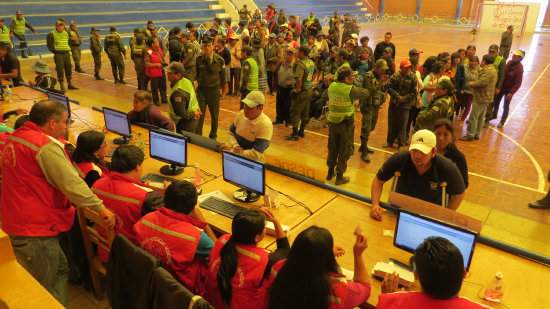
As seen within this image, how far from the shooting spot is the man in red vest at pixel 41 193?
283 cm

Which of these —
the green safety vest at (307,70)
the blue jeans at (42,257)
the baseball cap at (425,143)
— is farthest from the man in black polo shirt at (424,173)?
the green safety vest at (307,70)

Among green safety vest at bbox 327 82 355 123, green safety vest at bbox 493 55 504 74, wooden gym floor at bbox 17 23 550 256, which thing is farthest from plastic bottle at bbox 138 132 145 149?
green safety vest at bbox 493 55 504 74

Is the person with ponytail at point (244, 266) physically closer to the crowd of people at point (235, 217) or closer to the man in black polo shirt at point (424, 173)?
the crowd of people at point (235, 217)

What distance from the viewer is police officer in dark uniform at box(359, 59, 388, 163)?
20.0 feet

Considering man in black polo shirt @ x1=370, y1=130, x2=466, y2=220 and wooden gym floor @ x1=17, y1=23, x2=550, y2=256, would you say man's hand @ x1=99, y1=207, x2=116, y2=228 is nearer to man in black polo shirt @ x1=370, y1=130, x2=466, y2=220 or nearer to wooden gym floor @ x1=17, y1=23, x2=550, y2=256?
man in black polo shirt @ x1=370, y1=130, x2=466, y2=220

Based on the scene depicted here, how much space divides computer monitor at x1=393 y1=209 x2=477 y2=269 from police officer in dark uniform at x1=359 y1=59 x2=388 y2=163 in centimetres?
368

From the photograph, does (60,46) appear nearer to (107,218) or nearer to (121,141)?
(121,141)

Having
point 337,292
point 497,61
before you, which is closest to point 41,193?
point 337,292

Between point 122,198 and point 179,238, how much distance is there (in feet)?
2.34

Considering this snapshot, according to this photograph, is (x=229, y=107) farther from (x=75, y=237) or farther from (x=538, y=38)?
(x=538, y=38)

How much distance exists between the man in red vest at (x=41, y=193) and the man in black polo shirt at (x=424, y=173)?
92.9 inches

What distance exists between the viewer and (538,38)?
23703 mm

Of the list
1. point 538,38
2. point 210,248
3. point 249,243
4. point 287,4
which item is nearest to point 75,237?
point 210,248

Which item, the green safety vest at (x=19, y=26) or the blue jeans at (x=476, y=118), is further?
the green safety vest at (x=19, y=26)
